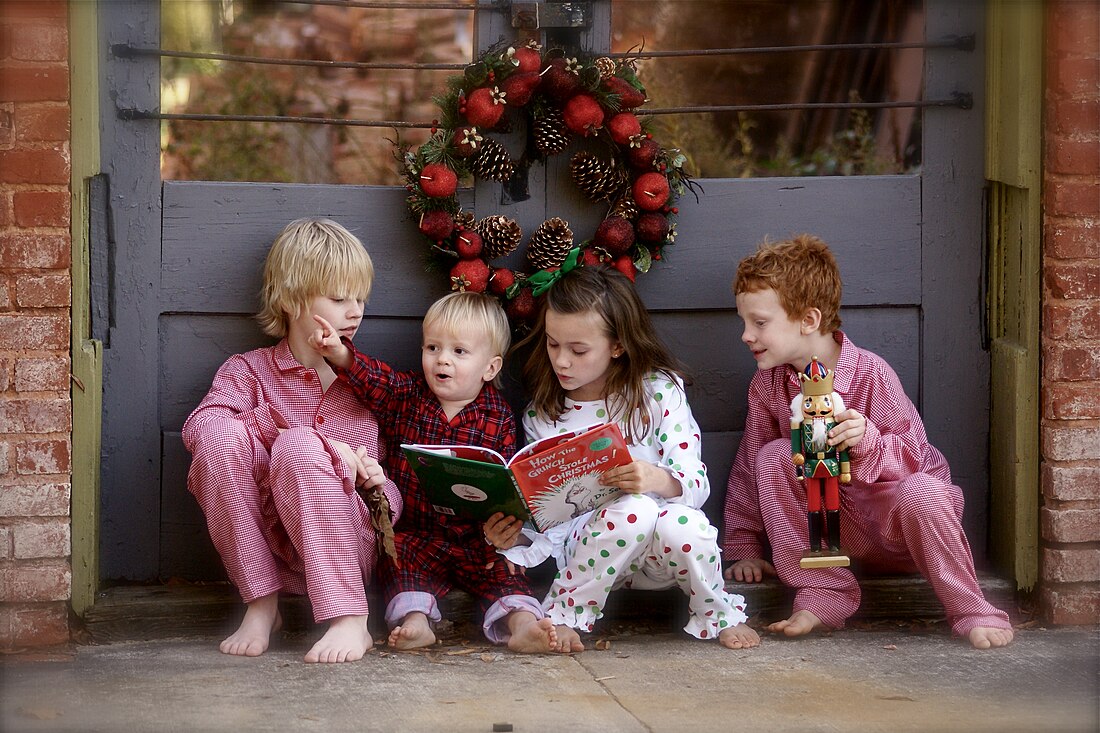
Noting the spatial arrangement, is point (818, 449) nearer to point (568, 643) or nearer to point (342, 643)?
point (568, 643)

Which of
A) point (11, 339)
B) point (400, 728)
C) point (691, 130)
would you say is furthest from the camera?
point (691, 130)

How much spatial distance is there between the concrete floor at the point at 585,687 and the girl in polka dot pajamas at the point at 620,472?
0.13 metres

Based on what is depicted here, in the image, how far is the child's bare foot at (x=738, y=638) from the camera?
112 inches

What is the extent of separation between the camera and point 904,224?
10.7 ft

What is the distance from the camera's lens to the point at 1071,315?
304cm

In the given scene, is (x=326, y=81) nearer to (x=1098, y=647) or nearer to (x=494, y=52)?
(x=494, y=52)

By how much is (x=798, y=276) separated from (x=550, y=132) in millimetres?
741

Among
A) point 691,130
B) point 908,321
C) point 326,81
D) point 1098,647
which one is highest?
point 326,81

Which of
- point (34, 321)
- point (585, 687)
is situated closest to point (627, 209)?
point (585, 687)

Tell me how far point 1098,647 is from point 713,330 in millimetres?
1249

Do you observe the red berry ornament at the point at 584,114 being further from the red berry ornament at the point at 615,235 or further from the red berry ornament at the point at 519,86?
the red berry ornament at the point at 615,235

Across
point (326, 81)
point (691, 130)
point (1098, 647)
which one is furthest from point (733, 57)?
point (1098, 647)

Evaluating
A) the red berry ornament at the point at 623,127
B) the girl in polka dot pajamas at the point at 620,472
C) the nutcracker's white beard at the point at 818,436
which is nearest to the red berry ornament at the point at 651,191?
the red berry ornament at the point at 623,127

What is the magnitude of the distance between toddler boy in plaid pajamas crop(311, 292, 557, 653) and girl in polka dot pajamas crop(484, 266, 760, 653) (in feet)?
0.31
